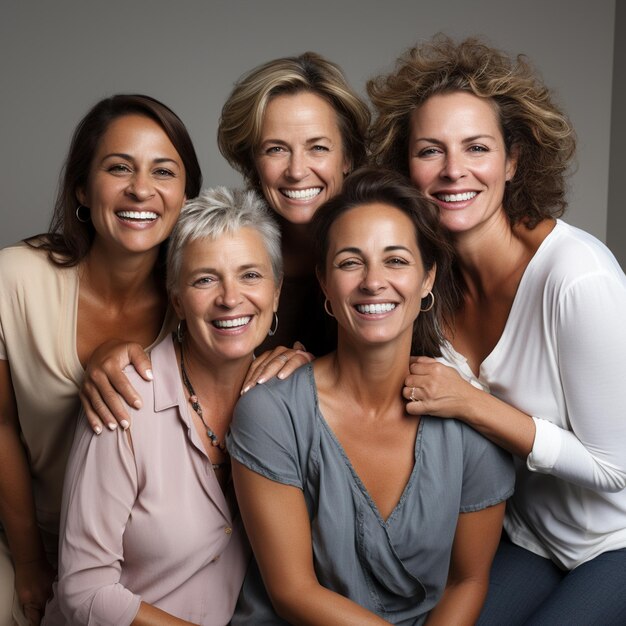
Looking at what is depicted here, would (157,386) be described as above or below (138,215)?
below

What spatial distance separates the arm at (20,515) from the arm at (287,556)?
849 mm

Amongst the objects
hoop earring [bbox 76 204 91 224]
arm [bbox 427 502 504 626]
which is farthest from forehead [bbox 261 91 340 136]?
arm [bbox 427 502 504 626]

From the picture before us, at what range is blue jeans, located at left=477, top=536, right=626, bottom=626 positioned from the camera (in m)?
2.53

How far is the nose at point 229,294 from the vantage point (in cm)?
237

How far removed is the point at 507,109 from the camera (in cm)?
269

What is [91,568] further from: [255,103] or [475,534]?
[255,103]

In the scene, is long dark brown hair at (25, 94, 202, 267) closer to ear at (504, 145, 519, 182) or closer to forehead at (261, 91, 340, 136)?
forehead at (261, 91, 340, 136)

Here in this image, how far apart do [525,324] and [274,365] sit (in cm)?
69

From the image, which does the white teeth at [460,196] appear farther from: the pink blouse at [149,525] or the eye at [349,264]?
the pink blouse at [149,525]

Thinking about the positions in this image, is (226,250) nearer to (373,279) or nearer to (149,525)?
(373,279)

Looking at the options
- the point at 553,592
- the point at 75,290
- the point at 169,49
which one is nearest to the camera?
the point at 553,592

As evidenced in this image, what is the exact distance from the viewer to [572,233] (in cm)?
256

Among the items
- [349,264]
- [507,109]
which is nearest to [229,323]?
[349,264]

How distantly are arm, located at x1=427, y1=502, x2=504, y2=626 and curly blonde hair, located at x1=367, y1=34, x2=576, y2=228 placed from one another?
0.83 meters
